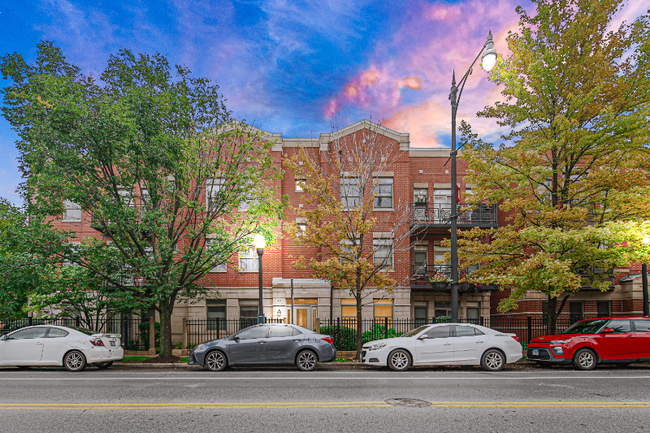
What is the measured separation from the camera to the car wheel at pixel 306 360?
12.6 meters

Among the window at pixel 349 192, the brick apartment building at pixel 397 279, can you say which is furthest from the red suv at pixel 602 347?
the brick apartment building at pixel 397 279

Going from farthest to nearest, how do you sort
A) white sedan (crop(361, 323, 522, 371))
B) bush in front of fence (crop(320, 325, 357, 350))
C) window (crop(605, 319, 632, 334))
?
1. bush in front of fence (crop(320, 325, 357, 350))
2. window (crop(605, 319, 632, 334))
3. white sedan (crop(361, 323, 522, 371))

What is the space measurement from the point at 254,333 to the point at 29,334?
22.6 ft

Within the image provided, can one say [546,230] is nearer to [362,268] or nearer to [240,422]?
[362,268]

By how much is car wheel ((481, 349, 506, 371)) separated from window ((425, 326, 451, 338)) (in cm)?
121

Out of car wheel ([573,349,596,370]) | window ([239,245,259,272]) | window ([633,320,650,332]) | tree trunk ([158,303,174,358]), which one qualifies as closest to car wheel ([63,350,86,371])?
tree trunk ([158,303,174,358])

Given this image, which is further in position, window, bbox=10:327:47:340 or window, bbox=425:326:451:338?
window, bbox=10:327:47:340

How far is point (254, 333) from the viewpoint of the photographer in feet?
42.1

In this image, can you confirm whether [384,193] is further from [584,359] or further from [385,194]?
[584,359]

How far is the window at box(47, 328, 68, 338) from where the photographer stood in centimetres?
1296

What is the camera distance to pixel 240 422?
636 cm

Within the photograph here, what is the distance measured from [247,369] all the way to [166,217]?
625cm

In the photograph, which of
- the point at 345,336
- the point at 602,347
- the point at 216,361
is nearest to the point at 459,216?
the point at 345,336

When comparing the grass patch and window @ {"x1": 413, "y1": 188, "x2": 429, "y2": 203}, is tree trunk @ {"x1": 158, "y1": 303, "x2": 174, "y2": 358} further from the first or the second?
window @ {"x1": 413, "y1": 188, "x2": 429, "y2": 203}
